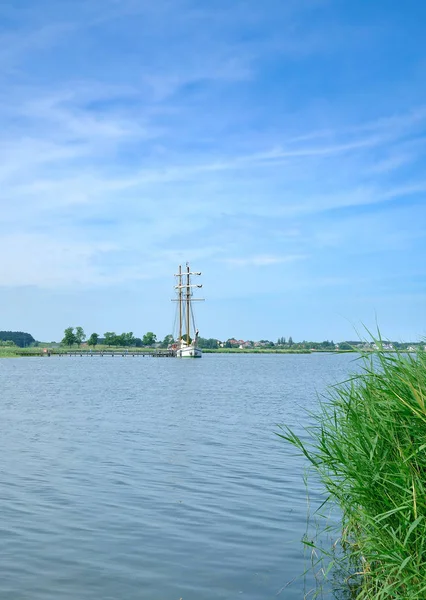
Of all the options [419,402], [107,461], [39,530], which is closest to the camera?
[419,402]

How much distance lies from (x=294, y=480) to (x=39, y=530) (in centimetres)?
691

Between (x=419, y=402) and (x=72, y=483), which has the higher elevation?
(x=419, y=402)

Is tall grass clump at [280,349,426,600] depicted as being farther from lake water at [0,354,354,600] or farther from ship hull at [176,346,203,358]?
ship hull at [176,346,203,358]

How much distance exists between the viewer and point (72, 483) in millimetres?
16281

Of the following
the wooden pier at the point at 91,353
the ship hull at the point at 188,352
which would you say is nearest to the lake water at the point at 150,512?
the ship hull at the point at 188,352

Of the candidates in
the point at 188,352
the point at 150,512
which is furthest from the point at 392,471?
the point at 188,352

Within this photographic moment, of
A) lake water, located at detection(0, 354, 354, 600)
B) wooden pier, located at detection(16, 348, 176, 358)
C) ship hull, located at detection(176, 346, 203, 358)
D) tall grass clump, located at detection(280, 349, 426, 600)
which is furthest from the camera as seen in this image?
wooden pier, located at detection(16, 348, 176, 358)

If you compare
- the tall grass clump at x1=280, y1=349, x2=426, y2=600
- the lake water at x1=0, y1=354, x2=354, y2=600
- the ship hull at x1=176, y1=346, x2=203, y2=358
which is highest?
the ship hull at x1=176, y1=346, x2=203, y2=358

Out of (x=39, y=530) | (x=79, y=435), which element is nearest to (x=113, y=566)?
(x=39, y=530)

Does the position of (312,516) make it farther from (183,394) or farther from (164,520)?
(183,394)

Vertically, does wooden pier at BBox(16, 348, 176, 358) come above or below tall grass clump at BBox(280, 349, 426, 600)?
above

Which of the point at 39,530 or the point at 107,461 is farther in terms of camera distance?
the point at 107,461

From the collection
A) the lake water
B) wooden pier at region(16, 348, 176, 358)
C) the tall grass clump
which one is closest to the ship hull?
wooden pier at region(16, 348, 176, 358)

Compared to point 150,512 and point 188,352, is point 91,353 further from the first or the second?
point 150,512
